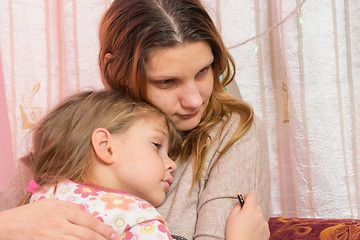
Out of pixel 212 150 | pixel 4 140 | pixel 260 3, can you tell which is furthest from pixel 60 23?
pixel 212 150

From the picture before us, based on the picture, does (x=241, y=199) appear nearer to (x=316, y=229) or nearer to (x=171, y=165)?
(x=171, y=165)

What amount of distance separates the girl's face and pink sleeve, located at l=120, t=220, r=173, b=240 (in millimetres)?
168

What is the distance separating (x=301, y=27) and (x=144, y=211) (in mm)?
1125

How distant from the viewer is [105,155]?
1310 mm

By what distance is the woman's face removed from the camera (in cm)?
135

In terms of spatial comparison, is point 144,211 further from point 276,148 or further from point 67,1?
point 67,1

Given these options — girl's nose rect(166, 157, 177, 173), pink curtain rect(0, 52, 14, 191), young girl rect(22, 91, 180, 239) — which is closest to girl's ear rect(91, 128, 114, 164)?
young girl rect(22, 91, 180, 239)

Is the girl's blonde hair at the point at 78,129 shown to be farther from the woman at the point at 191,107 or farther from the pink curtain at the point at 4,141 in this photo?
the pink curtain at the point at 4,141

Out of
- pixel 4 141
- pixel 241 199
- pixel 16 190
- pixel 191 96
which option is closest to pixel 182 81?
pixel 191 96

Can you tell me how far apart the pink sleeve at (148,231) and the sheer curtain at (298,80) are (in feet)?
2.66

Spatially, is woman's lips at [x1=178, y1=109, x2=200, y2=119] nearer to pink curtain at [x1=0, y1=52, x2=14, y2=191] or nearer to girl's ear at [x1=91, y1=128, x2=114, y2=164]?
girl's ear at [x1=91, y1=128, x2=114, y2=164]

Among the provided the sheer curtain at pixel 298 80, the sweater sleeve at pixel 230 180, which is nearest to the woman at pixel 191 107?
the sweater sleeve at pixel 230 180

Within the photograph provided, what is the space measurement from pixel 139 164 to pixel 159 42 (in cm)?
33

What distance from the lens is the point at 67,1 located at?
93.1 inches
